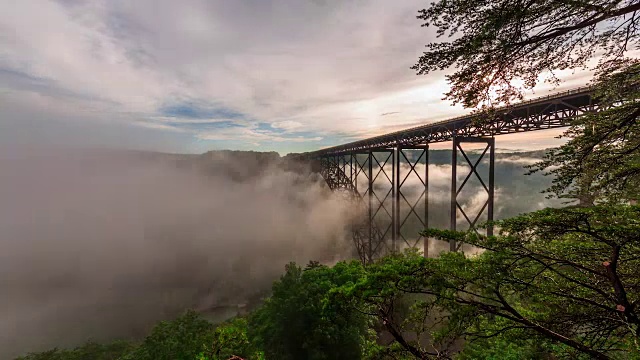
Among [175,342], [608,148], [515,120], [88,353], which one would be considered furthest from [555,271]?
[88,353]

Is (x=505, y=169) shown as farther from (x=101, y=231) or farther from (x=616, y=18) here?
(x=101, y=231)

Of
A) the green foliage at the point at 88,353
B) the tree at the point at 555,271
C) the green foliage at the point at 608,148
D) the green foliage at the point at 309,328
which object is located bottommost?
the green foliage at the point at 88,353

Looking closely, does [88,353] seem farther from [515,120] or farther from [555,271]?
[515,120]

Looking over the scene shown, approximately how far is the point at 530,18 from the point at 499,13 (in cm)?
54

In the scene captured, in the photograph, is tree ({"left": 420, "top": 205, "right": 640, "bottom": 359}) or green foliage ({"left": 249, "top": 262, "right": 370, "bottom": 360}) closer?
tree ({"left": 420, "top": 205, "right": 640, "bottom": 359})

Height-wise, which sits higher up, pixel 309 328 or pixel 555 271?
pixel 555 271

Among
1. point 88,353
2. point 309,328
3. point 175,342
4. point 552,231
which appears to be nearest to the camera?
point 552,231

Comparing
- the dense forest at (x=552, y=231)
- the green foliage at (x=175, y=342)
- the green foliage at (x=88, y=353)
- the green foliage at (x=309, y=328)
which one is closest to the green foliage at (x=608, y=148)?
the dense forest at (x=552, y=231)

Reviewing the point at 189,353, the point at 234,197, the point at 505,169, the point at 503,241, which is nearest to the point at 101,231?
the point at 234,197

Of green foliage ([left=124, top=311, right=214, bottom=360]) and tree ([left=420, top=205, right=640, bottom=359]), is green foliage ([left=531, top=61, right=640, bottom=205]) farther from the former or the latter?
green foliage ([left=124, top=311, right=214, bottom=360])

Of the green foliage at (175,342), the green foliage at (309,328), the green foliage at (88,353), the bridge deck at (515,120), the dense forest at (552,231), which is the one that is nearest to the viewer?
the dense forest at (552,231)

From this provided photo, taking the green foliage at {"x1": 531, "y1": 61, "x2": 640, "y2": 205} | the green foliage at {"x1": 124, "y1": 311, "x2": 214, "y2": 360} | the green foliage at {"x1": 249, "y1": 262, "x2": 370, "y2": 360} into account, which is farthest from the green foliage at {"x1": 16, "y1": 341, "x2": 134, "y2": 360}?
the green foliage at {"x1": 531, "y1": 61, "x2": 640, "y2": 205}

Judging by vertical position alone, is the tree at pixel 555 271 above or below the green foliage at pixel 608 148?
below

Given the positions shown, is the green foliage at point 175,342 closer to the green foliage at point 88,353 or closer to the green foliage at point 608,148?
the green foliage at point 88,353
